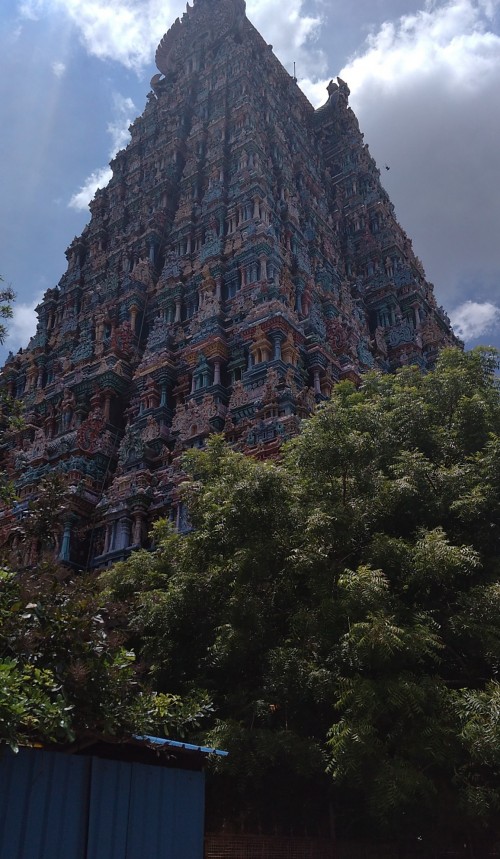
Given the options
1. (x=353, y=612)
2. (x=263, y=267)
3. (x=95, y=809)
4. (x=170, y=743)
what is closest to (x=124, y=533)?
(x=263, y=267)

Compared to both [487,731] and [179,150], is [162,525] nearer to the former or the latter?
[487,731]

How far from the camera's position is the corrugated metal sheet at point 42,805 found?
18.9 ft

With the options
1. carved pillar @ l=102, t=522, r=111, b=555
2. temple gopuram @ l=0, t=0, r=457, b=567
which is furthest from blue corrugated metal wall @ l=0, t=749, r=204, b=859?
carved pillar @ l=102, t=522, r=111, b=555

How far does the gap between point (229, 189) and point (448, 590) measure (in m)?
23.7

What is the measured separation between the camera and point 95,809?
20.8ft

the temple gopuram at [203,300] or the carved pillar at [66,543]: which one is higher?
the temple gopuram at [203,300]

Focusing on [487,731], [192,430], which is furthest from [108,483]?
[487,731]

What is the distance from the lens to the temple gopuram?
21.4 metres

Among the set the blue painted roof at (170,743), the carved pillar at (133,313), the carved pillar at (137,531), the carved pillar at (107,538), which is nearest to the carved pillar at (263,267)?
the carved pillar at (133,313)

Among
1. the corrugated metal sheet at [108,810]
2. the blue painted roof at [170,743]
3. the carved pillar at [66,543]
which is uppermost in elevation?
the carved pillar at [66,543]

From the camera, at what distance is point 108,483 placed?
74.5ft

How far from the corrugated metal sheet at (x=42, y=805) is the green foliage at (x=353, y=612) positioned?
7.72 ft

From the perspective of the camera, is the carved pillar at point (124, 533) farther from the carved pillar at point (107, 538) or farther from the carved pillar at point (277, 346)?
the carved pillar at point (277, 346)

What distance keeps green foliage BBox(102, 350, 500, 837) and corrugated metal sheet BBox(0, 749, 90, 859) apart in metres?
2.35
